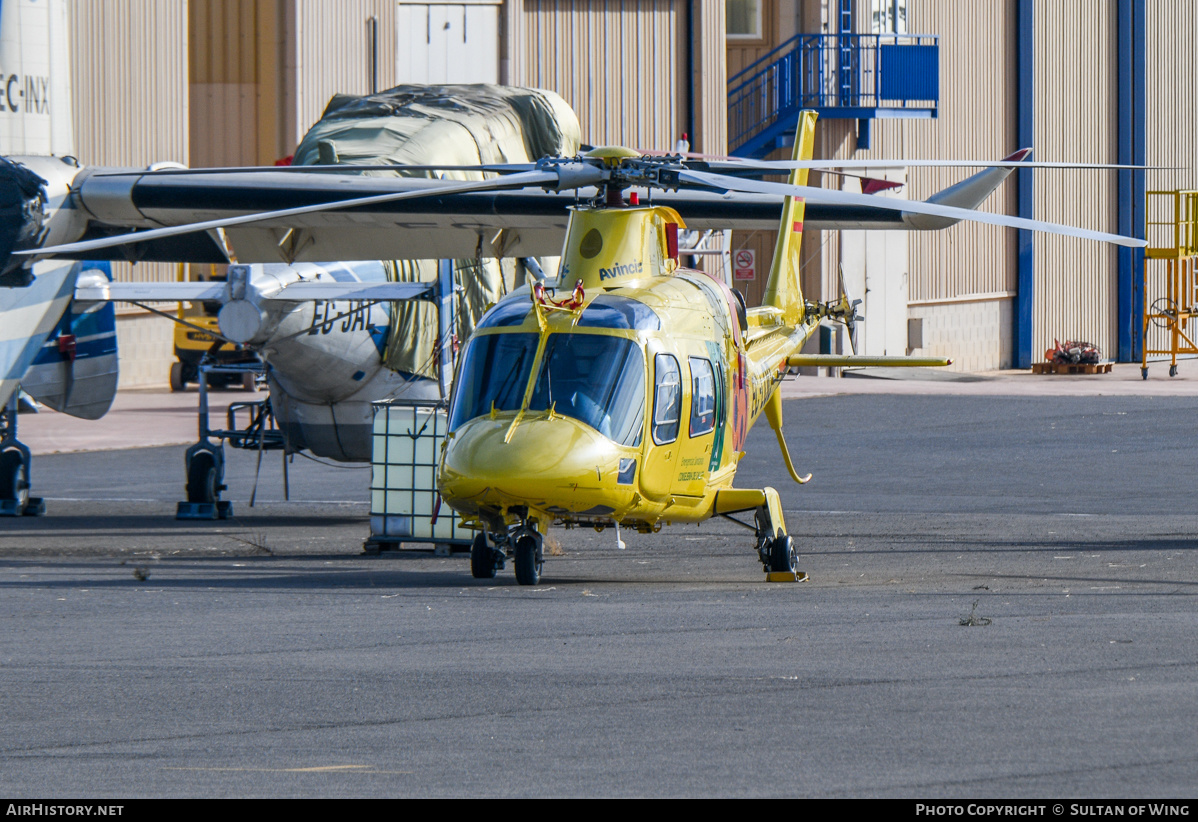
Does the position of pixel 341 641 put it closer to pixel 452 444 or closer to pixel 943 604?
pixel 452 444

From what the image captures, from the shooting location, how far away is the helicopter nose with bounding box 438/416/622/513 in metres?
11.3

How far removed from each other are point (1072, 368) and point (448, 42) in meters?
15.1

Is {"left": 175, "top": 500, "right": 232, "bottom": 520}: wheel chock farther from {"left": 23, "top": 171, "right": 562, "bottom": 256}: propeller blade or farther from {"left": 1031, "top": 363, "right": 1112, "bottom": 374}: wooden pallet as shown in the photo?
{"left": 1031, "top": 363, "right": 1112, "bottom": 374}: wooden pallet

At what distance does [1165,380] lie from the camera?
36.5 meters

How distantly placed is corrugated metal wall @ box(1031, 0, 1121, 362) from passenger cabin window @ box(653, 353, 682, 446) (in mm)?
29306

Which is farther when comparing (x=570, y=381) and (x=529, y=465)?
(x=570, y=381)

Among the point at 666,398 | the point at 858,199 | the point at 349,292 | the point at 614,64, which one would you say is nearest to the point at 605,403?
the point at 666,398

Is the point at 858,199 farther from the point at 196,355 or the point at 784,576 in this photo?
the point at 196,355

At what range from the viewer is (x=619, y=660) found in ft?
28.5

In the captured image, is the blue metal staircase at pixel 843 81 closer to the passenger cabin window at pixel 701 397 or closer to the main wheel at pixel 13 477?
the main wheel at pixel 13 477

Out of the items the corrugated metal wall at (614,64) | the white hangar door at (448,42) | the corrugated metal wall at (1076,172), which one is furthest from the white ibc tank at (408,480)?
the corrugated metal wall at (1076,172)

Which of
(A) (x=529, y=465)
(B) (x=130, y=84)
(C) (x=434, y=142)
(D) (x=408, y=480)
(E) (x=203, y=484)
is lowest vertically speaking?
(E) (x=203, y=484)

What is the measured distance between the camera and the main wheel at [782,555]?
12469mm

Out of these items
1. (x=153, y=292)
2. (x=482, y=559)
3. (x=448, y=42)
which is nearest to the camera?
(x=482, y=559)
